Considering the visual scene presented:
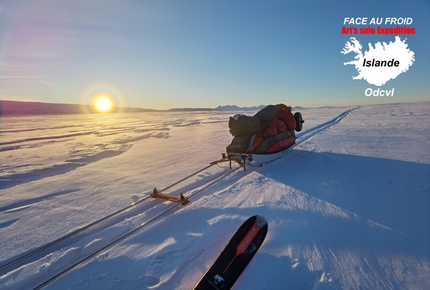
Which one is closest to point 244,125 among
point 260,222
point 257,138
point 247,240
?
point 257,138

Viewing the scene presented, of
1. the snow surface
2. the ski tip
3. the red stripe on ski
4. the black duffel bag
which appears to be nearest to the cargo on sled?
the black duffel bag

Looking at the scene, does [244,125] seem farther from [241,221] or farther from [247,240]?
[247,240]

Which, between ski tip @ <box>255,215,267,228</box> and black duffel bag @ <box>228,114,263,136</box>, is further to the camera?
black duffel bag @ <box>228,114,263,136</box>

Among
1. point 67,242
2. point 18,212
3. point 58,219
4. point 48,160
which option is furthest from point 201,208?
point 48,160

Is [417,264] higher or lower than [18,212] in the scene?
higher

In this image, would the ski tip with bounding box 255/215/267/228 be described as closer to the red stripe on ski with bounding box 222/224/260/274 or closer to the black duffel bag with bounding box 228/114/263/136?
the red stripe on ski with bounding box 222/224/260/274

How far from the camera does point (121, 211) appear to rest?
11.6ft

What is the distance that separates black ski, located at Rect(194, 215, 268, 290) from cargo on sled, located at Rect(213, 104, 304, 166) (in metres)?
2.79

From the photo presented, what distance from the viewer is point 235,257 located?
222 cm

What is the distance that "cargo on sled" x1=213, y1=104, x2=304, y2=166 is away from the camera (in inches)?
209

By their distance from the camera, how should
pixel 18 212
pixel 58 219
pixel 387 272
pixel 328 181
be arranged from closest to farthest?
pixel 387 272, pixel 58 219, pixel 18 212, pixel 328 181

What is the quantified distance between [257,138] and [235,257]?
352cm

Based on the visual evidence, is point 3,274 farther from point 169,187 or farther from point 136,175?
point 136,175

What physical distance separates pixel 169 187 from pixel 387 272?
3501 millimetres
